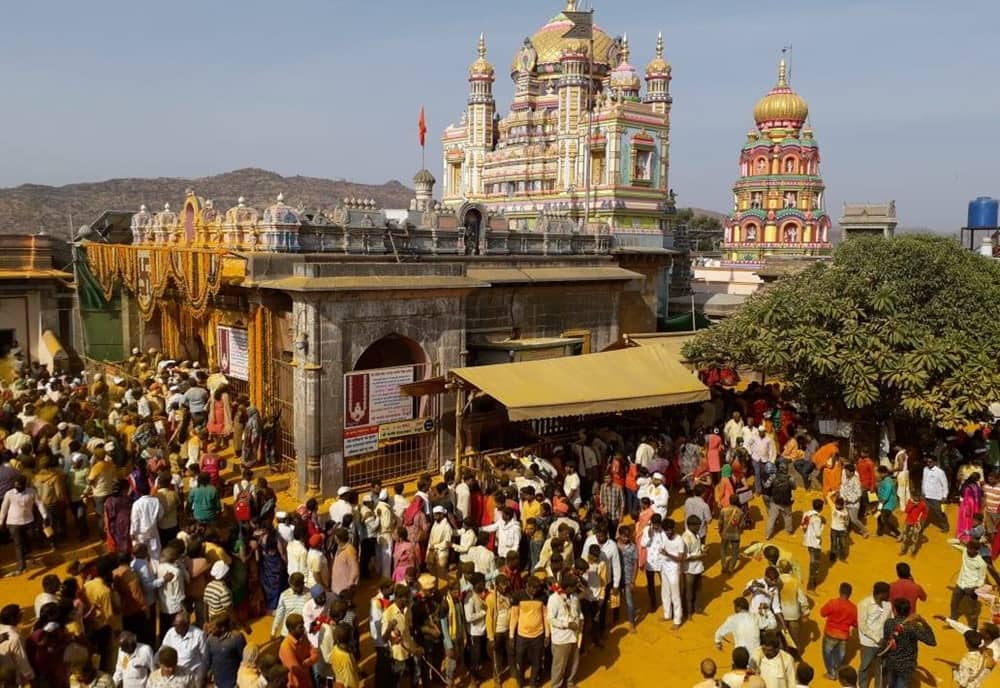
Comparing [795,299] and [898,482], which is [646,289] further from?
[898,482]

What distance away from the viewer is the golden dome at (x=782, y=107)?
55219 millimetres

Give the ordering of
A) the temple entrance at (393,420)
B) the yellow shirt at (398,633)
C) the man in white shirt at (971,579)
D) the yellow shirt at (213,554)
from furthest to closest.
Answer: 1. the temple entrance at (393,420)
2. the man in white shirt at (971,579)
3. the yellow shirt at (213,554)
4. the yellow shirt at (398,633)

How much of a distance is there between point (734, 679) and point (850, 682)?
146 centimetres

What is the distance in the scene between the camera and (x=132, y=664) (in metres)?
6.52

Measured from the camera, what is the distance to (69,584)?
7508 millimetres

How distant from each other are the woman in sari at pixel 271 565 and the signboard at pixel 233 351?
25.3 feet

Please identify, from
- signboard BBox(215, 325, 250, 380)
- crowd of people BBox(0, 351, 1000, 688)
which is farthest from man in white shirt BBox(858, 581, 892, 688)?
signboard BBox(215, 325, 250, 380)

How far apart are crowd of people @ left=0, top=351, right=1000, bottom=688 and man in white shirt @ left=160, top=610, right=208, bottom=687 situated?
2 centimetres

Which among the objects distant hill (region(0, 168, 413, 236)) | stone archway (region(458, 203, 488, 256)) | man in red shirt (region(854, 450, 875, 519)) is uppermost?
distant hill (region(0, 168, 413, 236))

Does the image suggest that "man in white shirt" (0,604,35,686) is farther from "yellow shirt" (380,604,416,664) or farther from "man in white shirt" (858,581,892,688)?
"man in white shirt" (858,581,892,688)

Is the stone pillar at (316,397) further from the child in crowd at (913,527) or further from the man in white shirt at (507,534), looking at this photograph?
the child in crowd at (913,527)

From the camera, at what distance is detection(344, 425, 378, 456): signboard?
14.2 m

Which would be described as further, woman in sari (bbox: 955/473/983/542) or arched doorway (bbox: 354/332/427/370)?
arched doorway (bbox: 354/332/427/370)

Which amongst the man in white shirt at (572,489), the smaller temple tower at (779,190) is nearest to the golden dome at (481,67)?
the smaller temple tower at (779,190)
